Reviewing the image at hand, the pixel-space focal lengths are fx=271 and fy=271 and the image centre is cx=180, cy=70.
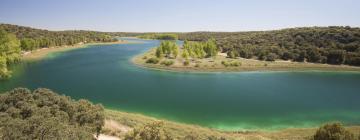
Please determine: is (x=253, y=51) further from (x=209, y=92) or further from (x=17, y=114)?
(x=17, y=114)

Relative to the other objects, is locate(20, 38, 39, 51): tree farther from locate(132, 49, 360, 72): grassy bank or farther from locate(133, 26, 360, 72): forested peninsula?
locate(132, 49, 360, 72): grassy bank

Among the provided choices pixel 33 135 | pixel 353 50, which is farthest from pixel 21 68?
pixel 353 50

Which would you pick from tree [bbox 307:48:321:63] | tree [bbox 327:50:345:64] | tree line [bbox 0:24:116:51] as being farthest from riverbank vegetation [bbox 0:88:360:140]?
tree line [bbox 0:24:116:51]

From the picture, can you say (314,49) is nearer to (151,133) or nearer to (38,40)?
(151,133)

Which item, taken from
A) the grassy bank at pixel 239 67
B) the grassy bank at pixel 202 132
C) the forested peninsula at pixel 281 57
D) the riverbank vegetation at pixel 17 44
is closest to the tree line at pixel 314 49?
A: the forested peninsula at pixel 281 57

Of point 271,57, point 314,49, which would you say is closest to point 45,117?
point 271,57

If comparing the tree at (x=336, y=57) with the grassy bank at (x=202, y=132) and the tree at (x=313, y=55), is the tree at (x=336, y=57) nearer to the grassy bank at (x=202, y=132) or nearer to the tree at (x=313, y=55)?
the tree at (x=313, y=55)
